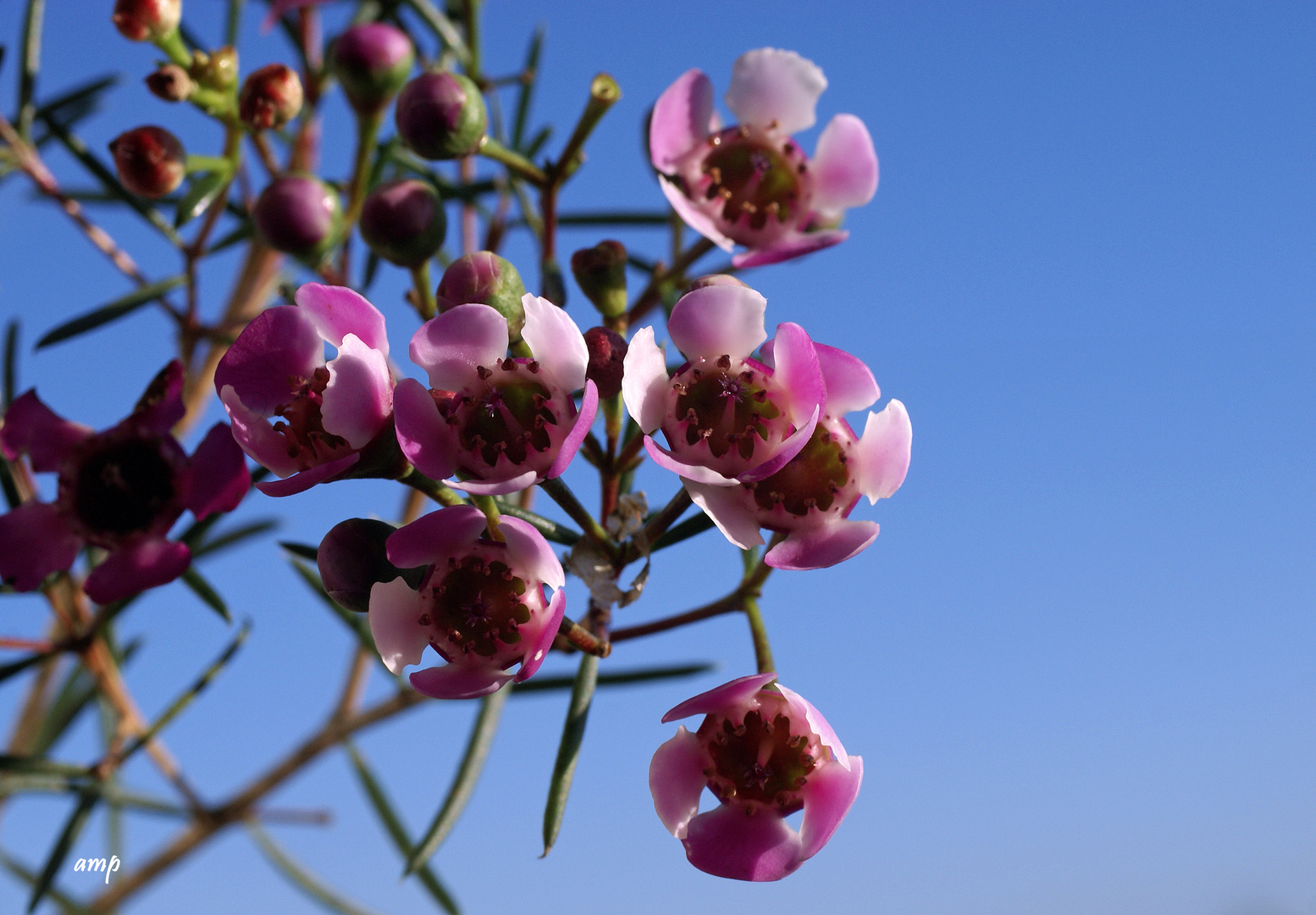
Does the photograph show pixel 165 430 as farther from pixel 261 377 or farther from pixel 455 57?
pixel 455 57

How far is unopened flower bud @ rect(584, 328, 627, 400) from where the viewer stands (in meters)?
1.14

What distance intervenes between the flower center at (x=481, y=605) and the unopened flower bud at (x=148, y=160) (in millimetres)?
833

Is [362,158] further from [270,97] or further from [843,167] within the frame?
[843,167]

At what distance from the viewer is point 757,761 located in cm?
116

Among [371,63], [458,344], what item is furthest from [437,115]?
[458,344]

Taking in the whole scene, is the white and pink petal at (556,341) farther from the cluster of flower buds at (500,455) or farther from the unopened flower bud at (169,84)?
the unopened flower bud at (169,84)

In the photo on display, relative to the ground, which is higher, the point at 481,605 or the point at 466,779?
the point at 481,605

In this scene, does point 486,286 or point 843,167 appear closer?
point 486,286

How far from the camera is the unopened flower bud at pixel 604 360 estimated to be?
1.14 metres

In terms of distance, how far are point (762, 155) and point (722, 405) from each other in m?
0.61

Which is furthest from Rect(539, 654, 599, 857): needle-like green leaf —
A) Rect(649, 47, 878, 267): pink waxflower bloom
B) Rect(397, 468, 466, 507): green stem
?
Rect(649, 47, 878, 267): pink waxflower bloom

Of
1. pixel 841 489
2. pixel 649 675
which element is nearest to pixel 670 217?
pixel 649 675

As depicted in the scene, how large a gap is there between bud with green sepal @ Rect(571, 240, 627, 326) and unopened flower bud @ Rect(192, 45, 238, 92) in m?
0.68

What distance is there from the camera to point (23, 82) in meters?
1.93
